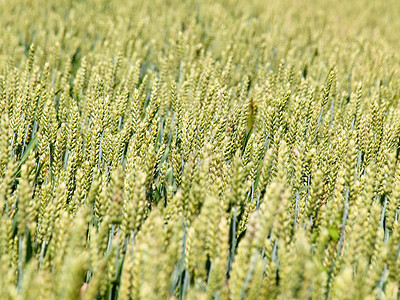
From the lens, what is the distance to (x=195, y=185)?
4.20 ft

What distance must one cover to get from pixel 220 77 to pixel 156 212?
1.61 m

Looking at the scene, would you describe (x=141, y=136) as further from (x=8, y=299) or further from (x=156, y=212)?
(x=8, y=299)

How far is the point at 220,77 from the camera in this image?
267cm

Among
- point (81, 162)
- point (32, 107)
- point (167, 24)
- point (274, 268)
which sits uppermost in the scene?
point (167, 24)

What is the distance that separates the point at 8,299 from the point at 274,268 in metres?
0.70

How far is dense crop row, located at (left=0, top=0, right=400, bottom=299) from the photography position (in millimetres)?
1095

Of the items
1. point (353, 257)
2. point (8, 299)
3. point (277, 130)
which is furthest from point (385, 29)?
point (8, 299)

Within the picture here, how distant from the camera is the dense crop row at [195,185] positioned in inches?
43.1

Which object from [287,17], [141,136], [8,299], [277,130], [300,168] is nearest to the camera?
[8,299]

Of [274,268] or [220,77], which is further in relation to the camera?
[220,77]

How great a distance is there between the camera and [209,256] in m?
1.23

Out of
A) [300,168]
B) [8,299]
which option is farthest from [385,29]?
[8,299]

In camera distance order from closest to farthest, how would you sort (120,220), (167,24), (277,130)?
(120,220), (277,130), (167,24)

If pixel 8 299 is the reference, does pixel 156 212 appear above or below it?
above
